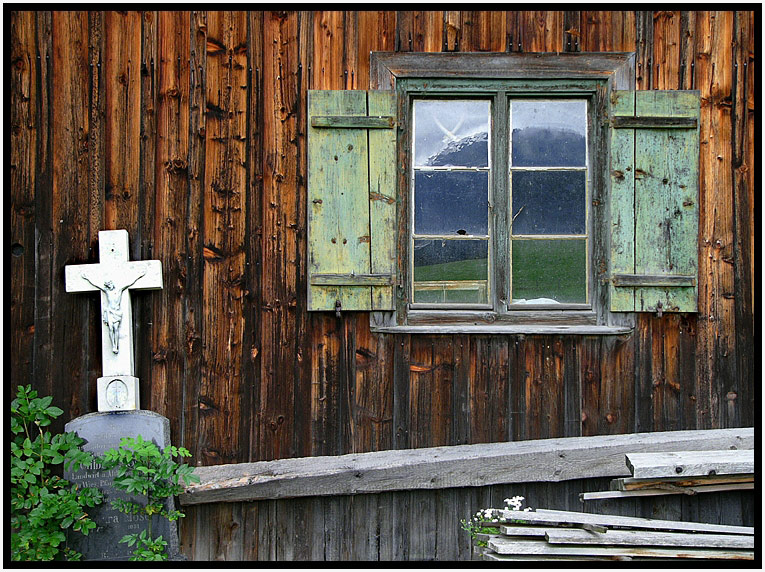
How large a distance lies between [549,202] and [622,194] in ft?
1.33

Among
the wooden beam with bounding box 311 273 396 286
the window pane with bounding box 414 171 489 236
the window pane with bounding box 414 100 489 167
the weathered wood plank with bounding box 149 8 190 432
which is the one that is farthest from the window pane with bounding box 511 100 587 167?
the weathered wood plank with bounding box 149 8 190 432

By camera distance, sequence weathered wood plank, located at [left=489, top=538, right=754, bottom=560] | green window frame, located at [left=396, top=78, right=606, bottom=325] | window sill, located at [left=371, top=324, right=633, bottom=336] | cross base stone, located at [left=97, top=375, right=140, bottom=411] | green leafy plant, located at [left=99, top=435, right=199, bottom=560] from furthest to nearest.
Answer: green window frame, located at [left=396, top=78, right=606, bottom=325] → window sill, located at [left=371, top=324, right=633, bottom=336] → cross base stone, located at [left=97, top=375, right=140, bottom=411] → green leafy plant, located at [left=99, top=435, right=199, bottom=560] → weathered wood plank, located at [left=489, top=538, right=754, bottom=560]

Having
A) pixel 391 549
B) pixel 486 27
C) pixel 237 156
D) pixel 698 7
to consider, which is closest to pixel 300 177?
pixel 237 156

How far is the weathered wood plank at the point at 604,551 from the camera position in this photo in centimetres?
373

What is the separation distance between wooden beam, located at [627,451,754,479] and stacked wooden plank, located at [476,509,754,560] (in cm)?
28

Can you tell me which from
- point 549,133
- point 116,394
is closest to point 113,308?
point 116,394

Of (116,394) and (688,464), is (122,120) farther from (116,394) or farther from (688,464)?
(688,464)

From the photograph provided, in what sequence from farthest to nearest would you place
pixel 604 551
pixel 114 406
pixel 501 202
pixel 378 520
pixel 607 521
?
pixel 501 202 < pixel 378 520 < pixel 114 406 < pixel 607 521 < pixel 604 551

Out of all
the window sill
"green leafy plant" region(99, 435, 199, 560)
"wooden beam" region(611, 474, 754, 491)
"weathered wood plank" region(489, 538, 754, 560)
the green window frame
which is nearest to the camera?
"weathered wood plank" region(489, 538, 754, 560)

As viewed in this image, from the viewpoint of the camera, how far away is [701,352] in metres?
4.29

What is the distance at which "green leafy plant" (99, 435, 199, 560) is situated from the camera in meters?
3.86

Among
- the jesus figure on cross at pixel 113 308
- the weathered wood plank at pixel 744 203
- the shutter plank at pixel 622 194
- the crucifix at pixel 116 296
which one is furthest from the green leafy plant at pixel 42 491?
the weathered wood plank at pixel 744 203

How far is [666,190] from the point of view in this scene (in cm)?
427

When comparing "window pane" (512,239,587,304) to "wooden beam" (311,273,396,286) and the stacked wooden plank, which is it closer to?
"wooden beam" (311,273,396,286)
